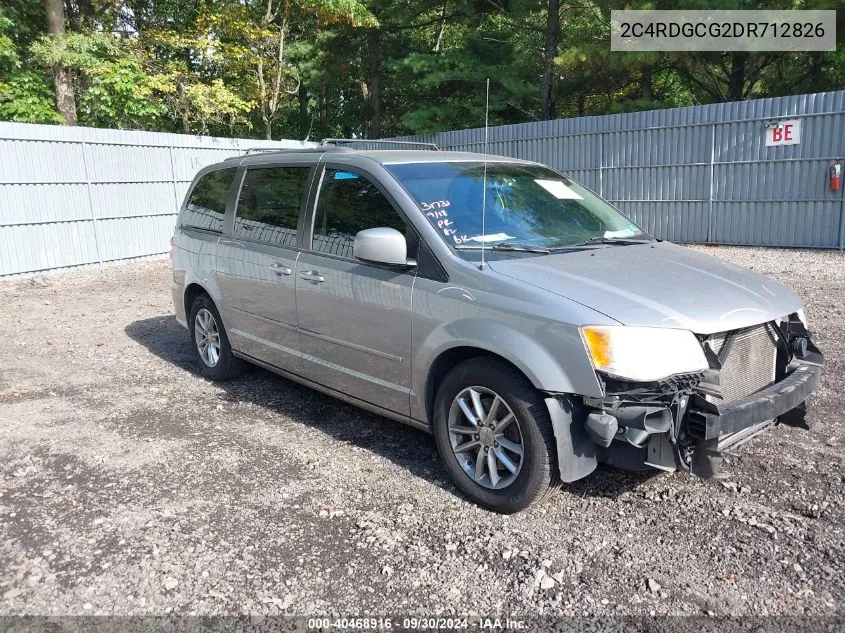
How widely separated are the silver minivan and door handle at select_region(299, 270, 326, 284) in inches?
0.5

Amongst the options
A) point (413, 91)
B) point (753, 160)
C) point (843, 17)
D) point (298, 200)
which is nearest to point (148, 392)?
point (298, 200)

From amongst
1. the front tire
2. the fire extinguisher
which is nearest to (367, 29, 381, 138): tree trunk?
the fire extinguisher

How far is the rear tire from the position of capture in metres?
5.71

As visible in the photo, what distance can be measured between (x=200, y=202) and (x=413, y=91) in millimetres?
22993

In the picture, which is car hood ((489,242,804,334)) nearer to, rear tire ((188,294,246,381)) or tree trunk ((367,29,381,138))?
rear tire ((188,294,246,381))

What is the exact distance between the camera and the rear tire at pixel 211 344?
5707mm

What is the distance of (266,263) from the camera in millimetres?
4879

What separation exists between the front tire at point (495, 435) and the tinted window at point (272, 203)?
1.82 m

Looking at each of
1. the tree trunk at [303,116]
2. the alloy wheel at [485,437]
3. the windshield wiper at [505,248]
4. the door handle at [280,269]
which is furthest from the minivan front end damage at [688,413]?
the tree trunk at [303,116]

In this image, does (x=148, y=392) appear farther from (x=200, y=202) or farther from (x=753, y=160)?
(x=753, y=160)

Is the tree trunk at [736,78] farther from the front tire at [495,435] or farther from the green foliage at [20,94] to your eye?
the front tire at [495,435]

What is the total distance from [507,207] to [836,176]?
11.1 m

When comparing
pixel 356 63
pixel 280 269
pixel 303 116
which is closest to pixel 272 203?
pixel 280 269

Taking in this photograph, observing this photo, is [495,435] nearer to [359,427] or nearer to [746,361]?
[746,361]
